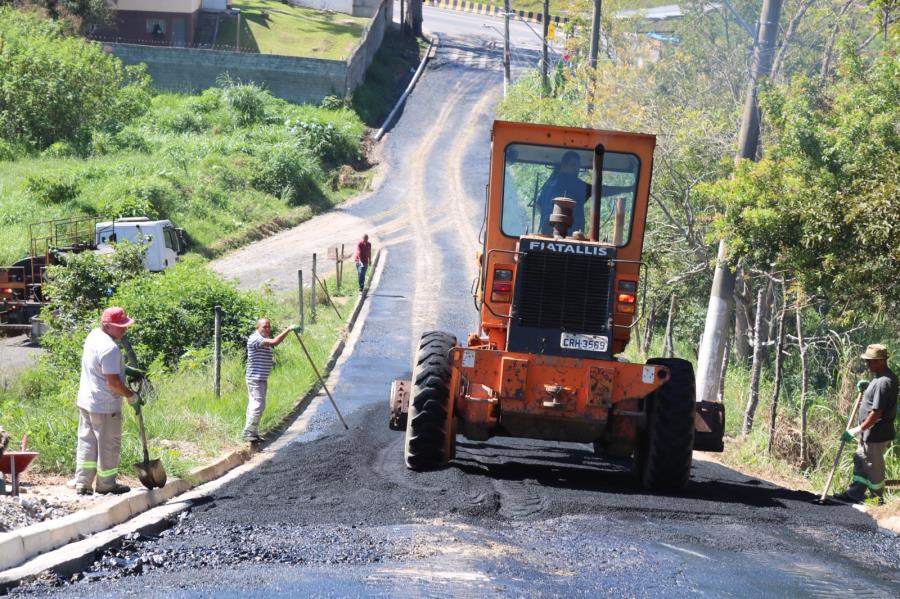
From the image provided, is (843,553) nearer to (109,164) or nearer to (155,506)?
(155,506)

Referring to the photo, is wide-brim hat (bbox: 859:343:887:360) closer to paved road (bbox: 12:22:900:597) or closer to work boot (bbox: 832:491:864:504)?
work boot (bbox: 832:491:864:504)

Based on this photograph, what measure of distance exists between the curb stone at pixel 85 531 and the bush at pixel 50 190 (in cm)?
2758

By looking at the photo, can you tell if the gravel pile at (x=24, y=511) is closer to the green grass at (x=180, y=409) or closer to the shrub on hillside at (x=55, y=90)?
the green grass at (x=180, y=409)

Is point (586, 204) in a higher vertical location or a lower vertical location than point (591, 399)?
higher

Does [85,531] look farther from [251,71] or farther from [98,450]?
[251,71]

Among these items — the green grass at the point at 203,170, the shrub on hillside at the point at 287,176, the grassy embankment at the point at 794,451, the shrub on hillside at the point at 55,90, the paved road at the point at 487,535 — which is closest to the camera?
the paved road at the point at 487,535

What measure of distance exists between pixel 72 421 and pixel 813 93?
15.9 m

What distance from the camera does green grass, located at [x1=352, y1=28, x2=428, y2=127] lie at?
2255 inches

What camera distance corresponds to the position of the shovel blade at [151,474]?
10.5 metres

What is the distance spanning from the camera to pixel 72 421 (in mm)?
12344

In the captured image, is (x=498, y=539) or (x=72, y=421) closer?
(x=498, y=539)

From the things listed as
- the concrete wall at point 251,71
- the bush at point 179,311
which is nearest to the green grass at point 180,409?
the bush at point 179,311

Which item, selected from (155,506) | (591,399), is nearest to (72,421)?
(155,506)

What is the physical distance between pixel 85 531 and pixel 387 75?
182 feet
